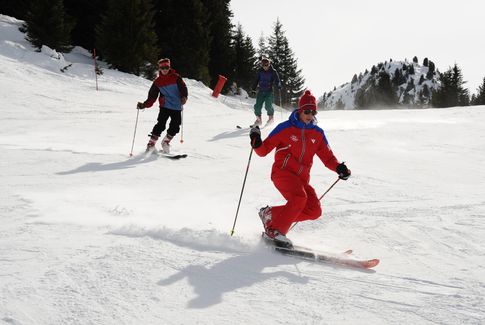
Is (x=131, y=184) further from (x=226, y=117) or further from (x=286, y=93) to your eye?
Answer: (x=286, y=93)

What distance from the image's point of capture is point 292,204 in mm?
4020

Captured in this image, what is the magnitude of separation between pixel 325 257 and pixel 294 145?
3.74 feet

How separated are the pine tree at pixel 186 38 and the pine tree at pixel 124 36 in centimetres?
663

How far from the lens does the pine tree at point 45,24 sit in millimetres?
18172

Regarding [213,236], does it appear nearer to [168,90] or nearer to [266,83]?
[168,90]

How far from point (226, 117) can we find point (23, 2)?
15.3m

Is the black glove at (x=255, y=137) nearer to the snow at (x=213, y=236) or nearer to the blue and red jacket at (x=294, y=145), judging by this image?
the blue and red jacket at (x=294, y=145)

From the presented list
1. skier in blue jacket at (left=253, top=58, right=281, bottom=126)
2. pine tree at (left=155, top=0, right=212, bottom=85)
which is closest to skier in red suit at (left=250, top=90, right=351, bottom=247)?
skier in blue jacket at (left=253, top=58, right=281, bottom=126)

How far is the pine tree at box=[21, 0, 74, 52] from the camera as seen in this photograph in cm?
1817

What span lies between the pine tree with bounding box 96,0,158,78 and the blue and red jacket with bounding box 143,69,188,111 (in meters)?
13.7

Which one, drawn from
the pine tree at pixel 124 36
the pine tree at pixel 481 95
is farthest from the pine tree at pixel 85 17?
the pine tree at pixel 481 95

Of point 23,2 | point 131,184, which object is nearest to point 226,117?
point 131,184

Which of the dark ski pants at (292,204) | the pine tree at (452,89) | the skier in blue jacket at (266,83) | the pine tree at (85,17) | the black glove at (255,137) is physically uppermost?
the pine tree at (452,89)

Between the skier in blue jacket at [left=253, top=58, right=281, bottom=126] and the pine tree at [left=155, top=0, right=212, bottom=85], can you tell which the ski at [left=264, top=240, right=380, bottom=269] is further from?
the pine tree at [left=155, top=0, right=212, bottom=85]
